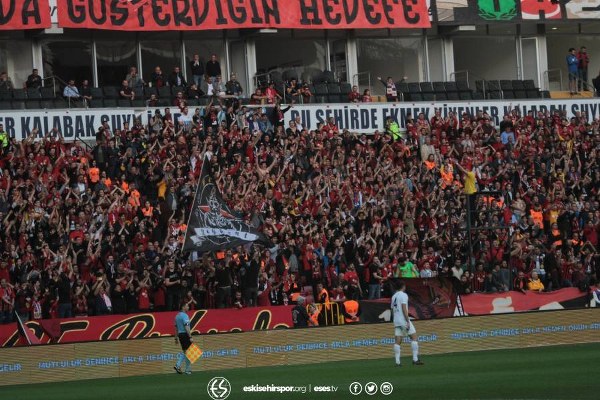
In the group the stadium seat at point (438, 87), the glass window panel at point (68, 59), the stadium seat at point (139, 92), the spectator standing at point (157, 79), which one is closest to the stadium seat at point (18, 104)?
the stadium seat at point (139, 92)

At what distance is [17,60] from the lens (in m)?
46.2

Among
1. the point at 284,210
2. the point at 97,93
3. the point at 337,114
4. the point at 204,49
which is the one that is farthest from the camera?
the point at 204,49

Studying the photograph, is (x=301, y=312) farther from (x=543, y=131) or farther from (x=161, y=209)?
(x=543, y=131)

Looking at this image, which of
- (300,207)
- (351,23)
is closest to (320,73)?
(351,23)

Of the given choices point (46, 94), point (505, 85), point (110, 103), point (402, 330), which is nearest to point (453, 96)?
point (505, 85)

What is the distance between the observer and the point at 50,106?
43.0m

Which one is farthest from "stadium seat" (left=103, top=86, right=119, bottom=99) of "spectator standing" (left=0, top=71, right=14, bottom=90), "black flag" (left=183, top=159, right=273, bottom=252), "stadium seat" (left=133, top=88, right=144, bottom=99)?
"black flag" (left=183, top=159, right=273, bottom=252)

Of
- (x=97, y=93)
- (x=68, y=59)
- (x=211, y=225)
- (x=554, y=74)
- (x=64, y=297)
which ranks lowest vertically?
(x=64, y=297)

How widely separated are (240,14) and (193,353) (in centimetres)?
2241

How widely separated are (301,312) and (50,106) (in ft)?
45.7

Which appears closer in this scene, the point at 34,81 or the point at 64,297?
the point at 64,297

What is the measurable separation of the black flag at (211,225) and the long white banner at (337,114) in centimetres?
1069

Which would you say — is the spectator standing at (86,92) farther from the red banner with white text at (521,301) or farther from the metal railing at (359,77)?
the red banner with white text at (521,301)

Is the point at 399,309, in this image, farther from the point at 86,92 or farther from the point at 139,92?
the point at 86,92
